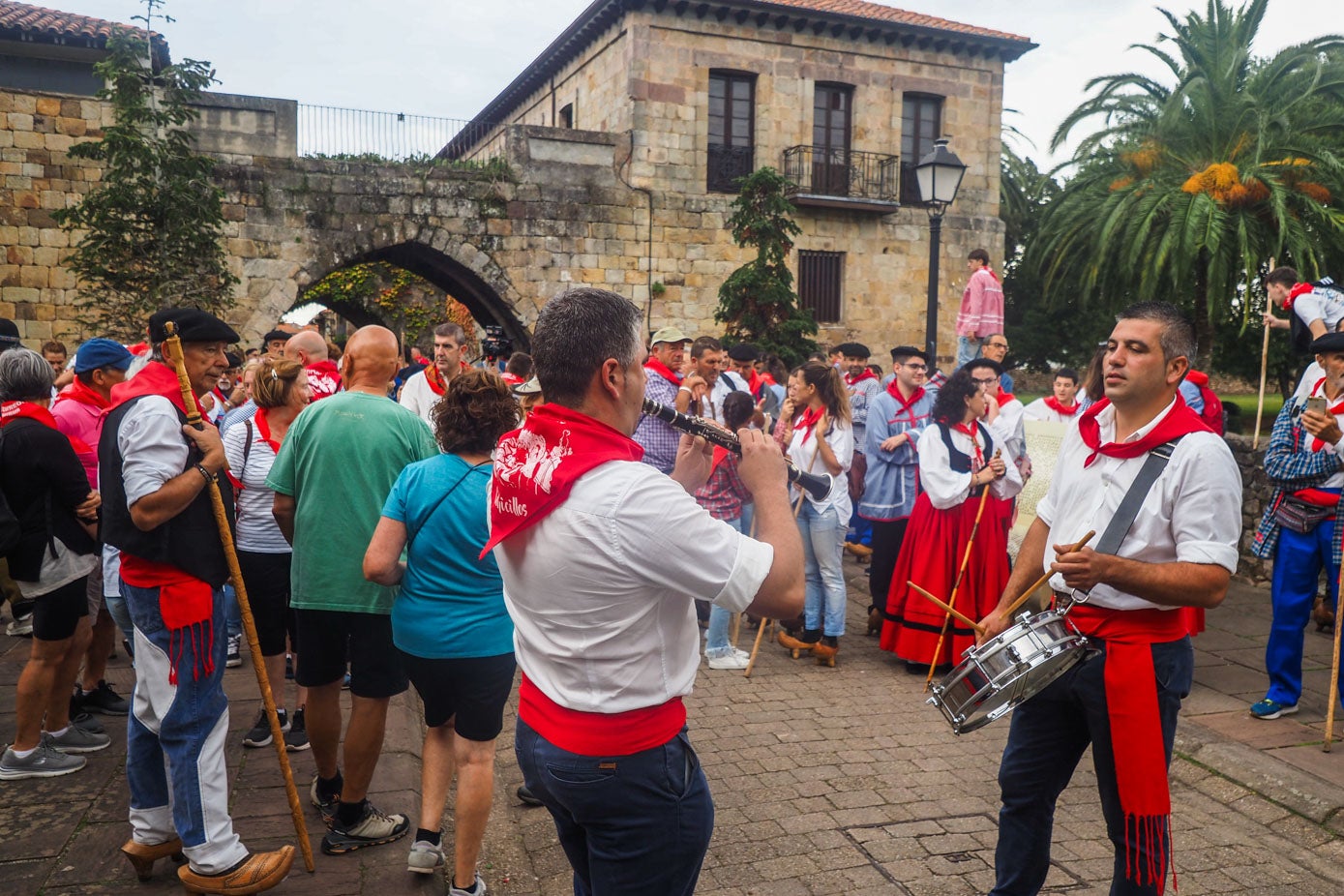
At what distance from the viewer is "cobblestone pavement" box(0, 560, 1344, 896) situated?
386 centimetres

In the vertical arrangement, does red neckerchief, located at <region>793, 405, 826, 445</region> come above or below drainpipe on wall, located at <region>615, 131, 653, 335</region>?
below

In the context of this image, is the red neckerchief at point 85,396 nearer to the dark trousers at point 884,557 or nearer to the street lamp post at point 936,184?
the dark trousers at point 884,557

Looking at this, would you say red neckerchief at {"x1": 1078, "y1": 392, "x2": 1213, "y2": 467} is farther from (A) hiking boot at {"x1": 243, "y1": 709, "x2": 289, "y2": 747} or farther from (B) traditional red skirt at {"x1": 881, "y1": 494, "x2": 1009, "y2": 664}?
(A) hiking boot at {"x1": 243, "y1": 709, "x2": 289, "y2": 747}

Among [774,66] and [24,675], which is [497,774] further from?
[774,66]

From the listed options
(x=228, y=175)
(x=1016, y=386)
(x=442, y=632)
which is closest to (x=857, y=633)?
(x=442, y=632)

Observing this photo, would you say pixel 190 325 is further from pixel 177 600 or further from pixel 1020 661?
pixel 1020 661

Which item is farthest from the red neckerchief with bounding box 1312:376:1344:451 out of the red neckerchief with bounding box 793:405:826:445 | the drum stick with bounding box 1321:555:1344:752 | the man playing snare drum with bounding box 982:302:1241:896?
the man playing snare drum with bounding box 982:302:1241:896

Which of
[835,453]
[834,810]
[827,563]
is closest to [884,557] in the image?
[827,563]

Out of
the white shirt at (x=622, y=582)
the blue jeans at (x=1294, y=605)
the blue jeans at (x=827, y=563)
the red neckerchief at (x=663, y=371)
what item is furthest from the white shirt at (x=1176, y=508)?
the red neckerchief at (x=663, y=371)

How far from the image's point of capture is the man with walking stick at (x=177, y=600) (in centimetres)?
339

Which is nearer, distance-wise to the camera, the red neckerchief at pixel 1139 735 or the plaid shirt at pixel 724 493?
the red neckerchief at pixel 1139 735

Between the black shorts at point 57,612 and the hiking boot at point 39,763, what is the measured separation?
55 centimetres

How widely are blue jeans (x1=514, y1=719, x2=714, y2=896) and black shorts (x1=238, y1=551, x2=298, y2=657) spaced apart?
134 inches

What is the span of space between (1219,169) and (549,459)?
1917cm
